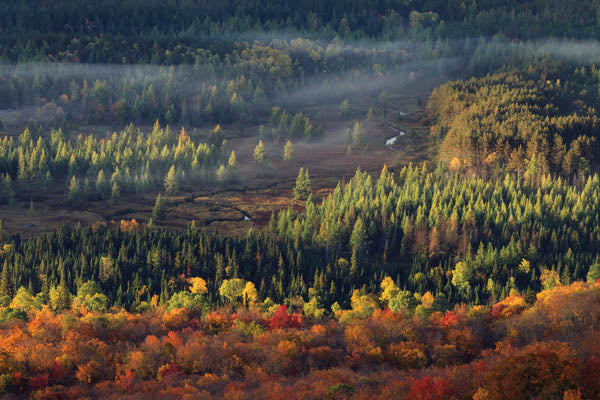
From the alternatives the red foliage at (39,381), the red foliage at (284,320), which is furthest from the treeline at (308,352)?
the red foliage at (284,320)

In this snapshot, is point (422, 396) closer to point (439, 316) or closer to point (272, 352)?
point (272, 352)

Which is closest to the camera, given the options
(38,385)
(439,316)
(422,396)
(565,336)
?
(422,396)

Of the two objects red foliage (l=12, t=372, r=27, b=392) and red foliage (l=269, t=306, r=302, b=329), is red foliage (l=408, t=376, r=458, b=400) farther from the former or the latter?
red foliage (l=269, t=306, r=302, b=329)

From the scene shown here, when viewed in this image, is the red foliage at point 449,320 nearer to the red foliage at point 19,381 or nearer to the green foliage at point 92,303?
the green foliage at point 92,303

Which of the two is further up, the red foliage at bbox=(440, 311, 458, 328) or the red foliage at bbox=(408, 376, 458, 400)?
the red foliage at bbox=(408, 376, 458, 400)

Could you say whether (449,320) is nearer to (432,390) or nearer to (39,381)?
(432,390)

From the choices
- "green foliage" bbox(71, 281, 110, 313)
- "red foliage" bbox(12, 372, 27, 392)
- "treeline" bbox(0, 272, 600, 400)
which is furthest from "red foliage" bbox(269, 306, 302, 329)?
"red foliage" bbox(12, 372, 27, 392)

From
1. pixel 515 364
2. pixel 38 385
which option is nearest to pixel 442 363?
pixel 515 364
